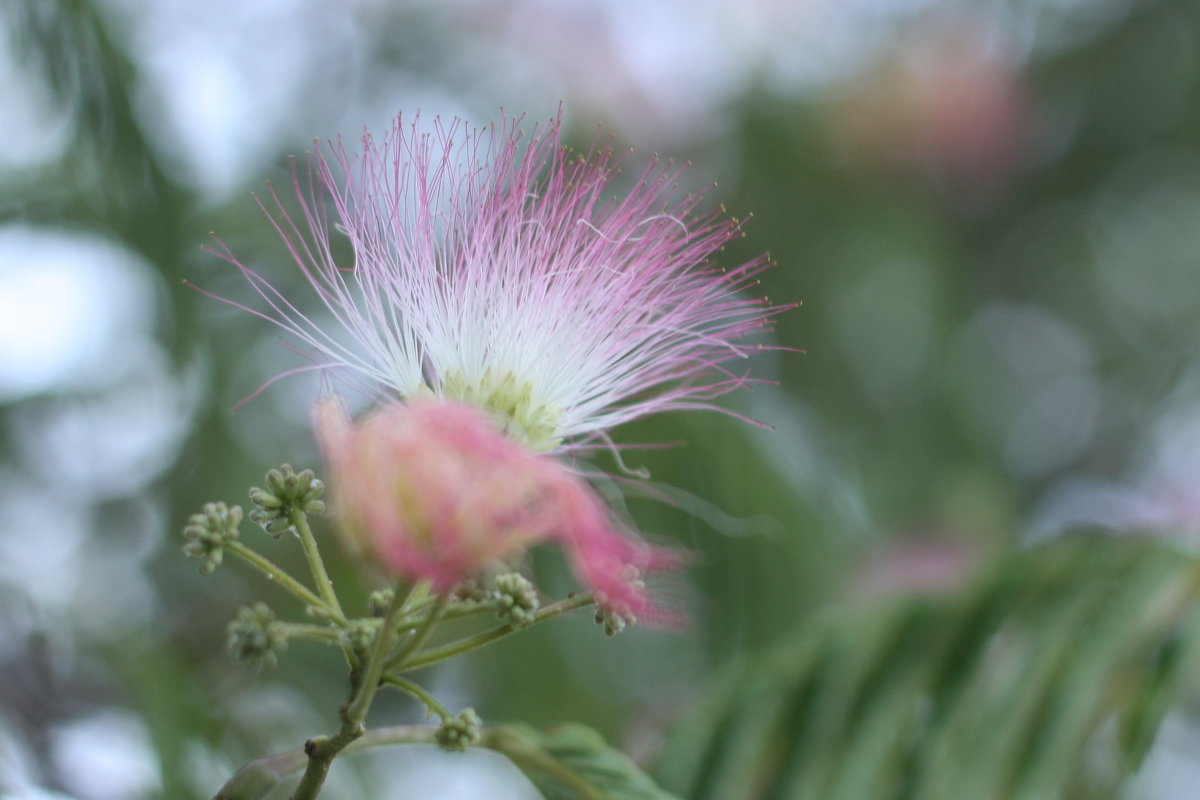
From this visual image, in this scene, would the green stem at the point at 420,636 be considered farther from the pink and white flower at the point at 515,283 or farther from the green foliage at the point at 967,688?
the green foliage at the point at 967,688

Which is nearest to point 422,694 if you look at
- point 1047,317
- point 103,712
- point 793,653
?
point 793,653

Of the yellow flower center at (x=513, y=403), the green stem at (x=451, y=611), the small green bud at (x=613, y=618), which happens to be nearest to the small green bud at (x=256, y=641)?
the green stem at (x=451, y=611)

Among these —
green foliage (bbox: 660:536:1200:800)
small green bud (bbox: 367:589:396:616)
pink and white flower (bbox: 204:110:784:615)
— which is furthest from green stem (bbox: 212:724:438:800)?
green foliage (bbox: 660:536:1200:800)

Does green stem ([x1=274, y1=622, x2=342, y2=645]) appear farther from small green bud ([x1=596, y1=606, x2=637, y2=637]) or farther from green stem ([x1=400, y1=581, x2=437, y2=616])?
small green bud ([x1=596, y1=606, x2=637, y2=637])

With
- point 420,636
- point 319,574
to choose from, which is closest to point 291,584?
point 319,574

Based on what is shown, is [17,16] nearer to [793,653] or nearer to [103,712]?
[103,712]

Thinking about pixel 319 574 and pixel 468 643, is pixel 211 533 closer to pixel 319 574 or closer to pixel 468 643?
pixel 319 574
